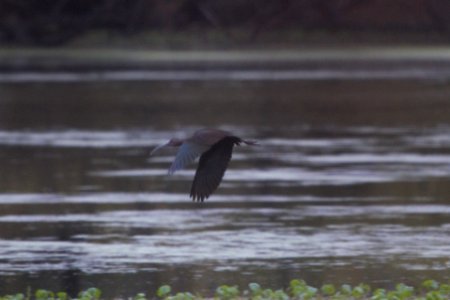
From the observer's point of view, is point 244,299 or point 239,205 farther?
point 239,205

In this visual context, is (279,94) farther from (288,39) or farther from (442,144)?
(288,39)

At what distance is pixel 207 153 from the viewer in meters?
9.08

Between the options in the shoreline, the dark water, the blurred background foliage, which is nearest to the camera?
the dark water

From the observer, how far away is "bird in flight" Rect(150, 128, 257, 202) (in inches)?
345

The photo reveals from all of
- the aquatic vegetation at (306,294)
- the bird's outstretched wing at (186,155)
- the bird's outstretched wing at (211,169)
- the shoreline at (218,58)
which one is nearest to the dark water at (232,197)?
the aquatic vegetation at (306,294)

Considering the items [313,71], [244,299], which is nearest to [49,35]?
[313,71]

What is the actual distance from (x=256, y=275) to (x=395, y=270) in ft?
3.27

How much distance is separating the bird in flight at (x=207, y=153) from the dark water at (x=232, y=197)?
44.2 inches

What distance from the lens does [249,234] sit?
12.6 m

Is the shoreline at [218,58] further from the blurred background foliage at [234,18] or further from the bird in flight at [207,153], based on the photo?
the bird in flight at [207,153]

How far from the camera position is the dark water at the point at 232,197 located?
11.0 metres

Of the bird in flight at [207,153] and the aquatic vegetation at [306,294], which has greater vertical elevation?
the bird in flight at [207,153]

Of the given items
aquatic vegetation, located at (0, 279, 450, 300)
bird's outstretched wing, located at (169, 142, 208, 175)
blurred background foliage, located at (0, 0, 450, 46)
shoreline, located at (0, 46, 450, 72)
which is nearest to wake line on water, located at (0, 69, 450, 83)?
shoreline, located at (0, 46, 450, 72)

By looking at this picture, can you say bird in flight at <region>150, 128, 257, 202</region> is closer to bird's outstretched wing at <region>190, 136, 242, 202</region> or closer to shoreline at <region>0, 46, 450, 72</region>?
bird's outstretched wing at <region>190, 136, 242, 202</region>
